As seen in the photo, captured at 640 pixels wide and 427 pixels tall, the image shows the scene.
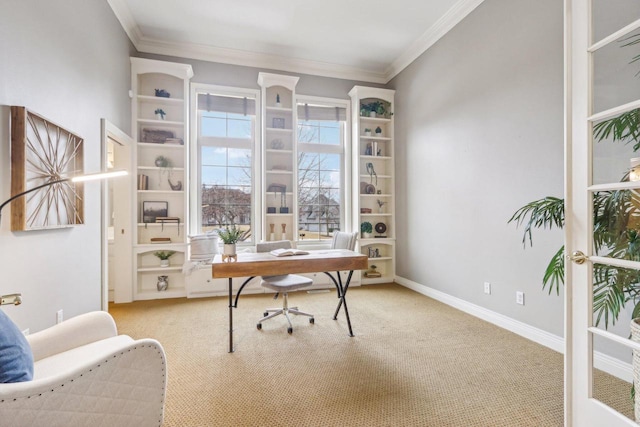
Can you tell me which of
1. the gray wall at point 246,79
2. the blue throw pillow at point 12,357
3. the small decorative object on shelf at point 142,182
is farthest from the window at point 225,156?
the blue throw pillow at point 12,357

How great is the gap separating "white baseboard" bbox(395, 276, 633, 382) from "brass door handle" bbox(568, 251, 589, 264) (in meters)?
0.41

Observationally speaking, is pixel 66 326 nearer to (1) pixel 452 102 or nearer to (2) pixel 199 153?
(2) pixel 199 153

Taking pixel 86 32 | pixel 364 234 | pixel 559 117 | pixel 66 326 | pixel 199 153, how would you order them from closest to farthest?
pixel 66 326, pixel 559 117, pixel 86 32, pixel 199 153, pixel 364 234

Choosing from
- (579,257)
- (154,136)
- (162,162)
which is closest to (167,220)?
(162,162)

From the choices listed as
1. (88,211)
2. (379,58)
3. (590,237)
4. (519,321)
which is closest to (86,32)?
(88,211)

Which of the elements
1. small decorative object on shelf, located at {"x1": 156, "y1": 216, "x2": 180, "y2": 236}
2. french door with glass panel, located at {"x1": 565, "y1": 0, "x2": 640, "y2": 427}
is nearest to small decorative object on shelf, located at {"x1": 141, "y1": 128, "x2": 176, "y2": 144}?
small decorative object on shelf, located at {"x1": 156, "y1": 216, "x2": 180, "y2": 236}

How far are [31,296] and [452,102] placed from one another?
13.7ft

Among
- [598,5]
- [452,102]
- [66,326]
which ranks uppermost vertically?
[452,102]

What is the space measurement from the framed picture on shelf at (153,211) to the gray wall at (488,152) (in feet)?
11.3

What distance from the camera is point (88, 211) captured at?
271cm

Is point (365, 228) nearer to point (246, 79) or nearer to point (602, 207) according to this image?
point (246, 79)

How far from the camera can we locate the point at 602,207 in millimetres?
1404

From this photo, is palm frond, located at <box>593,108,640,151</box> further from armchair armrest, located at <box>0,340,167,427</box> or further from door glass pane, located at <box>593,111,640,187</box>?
armchair armrest, located at <box>0,340,167,427</box>

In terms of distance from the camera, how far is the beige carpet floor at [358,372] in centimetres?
165
